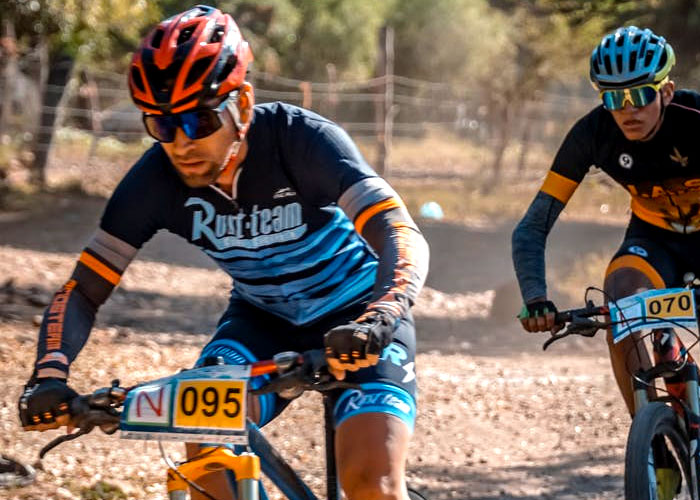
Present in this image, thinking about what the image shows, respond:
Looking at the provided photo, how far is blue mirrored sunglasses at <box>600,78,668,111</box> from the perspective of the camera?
14.8 feet

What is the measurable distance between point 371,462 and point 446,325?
784 centimetres

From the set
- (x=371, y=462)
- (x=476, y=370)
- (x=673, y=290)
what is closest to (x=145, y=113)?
(x=371, y=462)

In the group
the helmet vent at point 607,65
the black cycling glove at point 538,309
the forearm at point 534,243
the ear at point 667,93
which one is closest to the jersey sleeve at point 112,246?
the black cycling glove at point 538,309

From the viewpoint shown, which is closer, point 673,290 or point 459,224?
point 673,290

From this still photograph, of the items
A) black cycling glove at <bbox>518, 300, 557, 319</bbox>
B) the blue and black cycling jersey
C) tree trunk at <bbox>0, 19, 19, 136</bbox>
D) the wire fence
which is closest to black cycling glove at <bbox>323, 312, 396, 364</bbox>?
the blue and black cycling jersey

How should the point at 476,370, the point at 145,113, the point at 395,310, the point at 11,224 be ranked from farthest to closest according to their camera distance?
the point at 11,224 < the point at 476,370 < the point at 145,113 < the point at 395,310

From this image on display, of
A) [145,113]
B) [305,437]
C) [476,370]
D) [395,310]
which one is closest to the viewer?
[395,310]

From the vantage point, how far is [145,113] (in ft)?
10.3

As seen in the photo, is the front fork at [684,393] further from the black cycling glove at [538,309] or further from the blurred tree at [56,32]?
the blurred tree at [56,32]

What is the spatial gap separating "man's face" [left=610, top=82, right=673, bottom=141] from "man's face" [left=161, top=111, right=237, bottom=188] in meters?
1.90

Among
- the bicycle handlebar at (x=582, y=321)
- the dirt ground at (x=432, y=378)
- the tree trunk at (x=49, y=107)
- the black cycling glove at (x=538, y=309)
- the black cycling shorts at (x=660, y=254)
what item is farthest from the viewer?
the tree trunk at (x=49, y=107)

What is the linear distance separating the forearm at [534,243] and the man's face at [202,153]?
5.39ft

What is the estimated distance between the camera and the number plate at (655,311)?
4215mm

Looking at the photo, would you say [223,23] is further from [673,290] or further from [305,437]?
[305,437]
